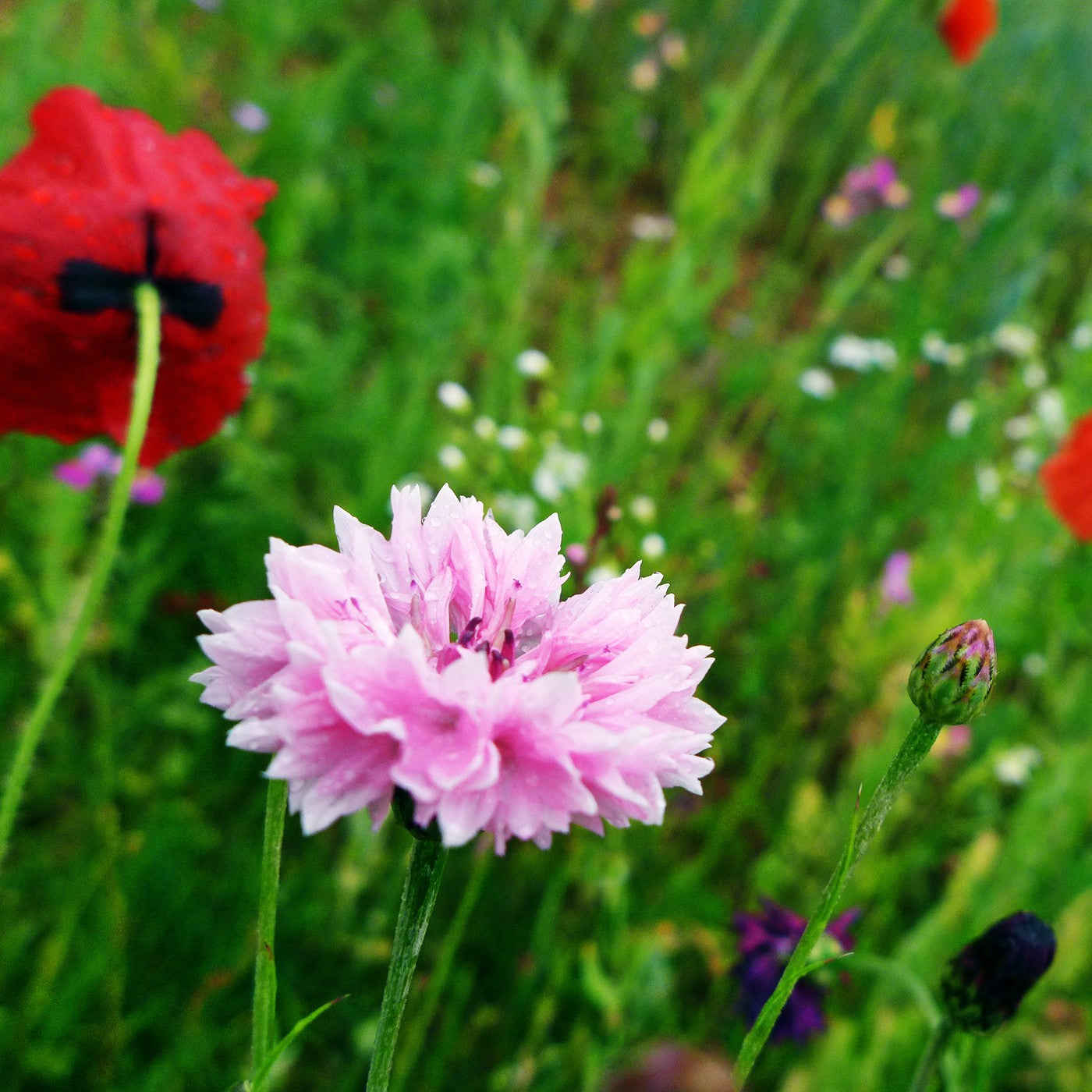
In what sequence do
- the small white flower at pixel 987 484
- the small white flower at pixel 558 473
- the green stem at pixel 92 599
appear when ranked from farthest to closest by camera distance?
the small white flower at pixel 987 484 < the small white flower at pixel 558 473 < the green stem at pixel 92 599

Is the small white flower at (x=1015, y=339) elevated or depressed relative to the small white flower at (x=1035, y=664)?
elevated

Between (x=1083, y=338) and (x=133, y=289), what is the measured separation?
1.82 m

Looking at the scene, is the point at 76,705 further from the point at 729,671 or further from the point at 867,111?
the point at 867,111

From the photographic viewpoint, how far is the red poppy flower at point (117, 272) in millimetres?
621

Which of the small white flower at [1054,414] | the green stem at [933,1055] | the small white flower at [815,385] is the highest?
the small white flower at [815,385]

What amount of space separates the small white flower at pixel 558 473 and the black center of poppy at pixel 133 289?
0.53 meters

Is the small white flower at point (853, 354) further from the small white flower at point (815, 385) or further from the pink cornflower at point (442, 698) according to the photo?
the pink cornflower at point (442, 698)

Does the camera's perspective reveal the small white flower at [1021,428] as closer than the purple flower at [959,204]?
Yes

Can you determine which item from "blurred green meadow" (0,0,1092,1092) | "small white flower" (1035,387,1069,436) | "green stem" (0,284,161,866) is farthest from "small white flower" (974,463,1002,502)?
"green stem" (0,284,161,866)

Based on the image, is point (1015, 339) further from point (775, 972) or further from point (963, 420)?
point (775, 972)

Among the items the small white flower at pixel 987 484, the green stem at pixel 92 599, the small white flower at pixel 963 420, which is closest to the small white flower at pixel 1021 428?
the small white flower at pixel 963 420

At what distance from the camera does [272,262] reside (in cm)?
182

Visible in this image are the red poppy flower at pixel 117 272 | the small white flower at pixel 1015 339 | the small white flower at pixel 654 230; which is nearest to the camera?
the red poppy flower at pixel 117 272

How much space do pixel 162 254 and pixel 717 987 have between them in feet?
3.28
